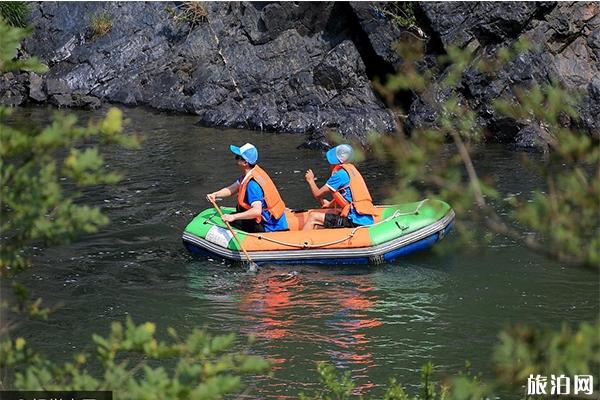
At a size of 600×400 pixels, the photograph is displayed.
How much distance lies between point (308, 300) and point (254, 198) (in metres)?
1.46

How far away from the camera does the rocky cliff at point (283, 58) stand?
54.2ft

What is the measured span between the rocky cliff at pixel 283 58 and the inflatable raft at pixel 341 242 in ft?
17.9

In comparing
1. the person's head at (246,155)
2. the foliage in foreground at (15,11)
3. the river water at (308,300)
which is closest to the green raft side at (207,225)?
the river water at (308,300)

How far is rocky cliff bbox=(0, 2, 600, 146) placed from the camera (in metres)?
16.5

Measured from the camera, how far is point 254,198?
10617 mm

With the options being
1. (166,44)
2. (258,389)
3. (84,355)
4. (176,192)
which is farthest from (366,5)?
(84,355)

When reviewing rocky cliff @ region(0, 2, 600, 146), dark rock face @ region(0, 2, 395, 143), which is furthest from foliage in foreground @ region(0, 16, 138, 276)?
dark rock face @ region(0, 2, 395, 143)

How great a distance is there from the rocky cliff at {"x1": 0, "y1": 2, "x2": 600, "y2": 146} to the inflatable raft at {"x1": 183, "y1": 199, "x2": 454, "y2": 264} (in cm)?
546

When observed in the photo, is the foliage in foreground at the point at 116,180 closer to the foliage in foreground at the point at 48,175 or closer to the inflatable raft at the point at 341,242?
the foliage in foreground at the point at 48,175

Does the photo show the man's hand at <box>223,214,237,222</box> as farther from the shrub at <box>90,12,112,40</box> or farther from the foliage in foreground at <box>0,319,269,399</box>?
the shrub at <box>90,12,112,40</box>

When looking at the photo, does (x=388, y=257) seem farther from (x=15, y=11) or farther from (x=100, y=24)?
(x=15, y=11)

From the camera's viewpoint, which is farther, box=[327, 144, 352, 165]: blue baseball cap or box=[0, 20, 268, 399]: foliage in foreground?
box=[327, 144, 352, 165]: blue baseball cap

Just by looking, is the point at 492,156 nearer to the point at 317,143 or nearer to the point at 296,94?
the point at 317,143

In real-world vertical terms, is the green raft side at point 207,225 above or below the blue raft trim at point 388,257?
above
